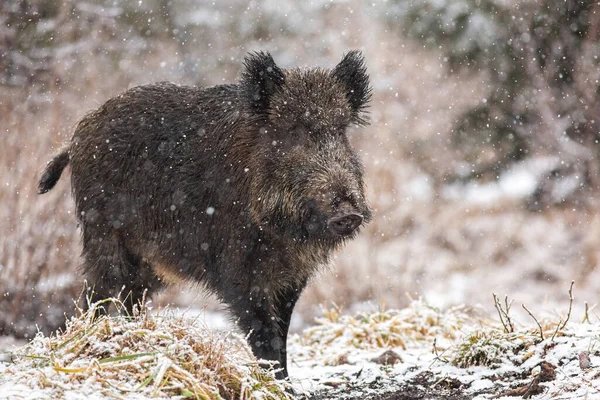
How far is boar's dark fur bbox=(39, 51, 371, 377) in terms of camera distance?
14.6ft

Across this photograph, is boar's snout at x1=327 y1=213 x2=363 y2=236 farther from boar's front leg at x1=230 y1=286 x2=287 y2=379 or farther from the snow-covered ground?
the snow-covered ground

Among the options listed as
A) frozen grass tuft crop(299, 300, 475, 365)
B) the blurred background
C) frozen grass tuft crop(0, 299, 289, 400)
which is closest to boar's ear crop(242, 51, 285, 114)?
frozen grass tuft crop(0, 299, 289, 400)

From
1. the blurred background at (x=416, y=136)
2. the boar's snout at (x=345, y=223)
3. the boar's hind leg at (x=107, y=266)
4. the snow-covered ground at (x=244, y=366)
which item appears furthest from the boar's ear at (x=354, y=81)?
the blurred background at (x=416, y=136)

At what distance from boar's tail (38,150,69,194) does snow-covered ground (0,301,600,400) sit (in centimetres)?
174

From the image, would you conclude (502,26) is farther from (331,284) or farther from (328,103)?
(328,103)

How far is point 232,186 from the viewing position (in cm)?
467

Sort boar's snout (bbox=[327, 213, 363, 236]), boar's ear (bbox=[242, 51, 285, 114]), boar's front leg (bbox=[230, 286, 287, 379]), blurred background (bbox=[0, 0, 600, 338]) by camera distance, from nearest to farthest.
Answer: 1. boar's snout (bbox=[327, 213, 363, 236])
2. boar's front leg (bbox=[230, 286, 287, 379])
3. boar's ear (bbox=[242, 51, 285, 114])
4. blurred background (bbox=[0, 0, 600, 338])

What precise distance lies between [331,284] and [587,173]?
4.68 m

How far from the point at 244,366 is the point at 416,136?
36.4 feet

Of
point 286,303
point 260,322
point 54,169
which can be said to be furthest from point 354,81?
point 54,169

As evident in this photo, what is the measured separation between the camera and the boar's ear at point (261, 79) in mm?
4652

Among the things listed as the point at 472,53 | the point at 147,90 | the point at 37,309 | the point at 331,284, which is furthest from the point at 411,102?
the point at 147,90

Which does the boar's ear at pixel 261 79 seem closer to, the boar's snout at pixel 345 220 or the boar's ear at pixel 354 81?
the boar's ear at pixel 354 81

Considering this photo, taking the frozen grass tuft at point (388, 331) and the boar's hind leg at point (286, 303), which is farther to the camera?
the frozen grass tuft at point (388, 331)
